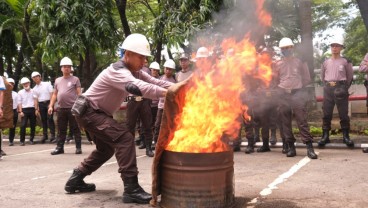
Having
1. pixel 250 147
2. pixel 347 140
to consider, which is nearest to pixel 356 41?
pixel 347 140

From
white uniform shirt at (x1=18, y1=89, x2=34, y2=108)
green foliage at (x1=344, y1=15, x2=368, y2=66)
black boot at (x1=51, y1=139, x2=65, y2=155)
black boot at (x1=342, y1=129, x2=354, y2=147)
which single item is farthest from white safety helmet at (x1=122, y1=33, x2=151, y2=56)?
green foliage at (x1=344, y1=15, x2=368, y2=66)

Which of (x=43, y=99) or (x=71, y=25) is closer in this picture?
(x=43, y=99)

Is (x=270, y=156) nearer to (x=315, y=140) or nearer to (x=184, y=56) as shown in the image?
(x=315, y=140)

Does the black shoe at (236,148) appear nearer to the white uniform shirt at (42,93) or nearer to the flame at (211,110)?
the flame at (211,110)

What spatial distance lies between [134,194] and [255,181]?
6.03 feet

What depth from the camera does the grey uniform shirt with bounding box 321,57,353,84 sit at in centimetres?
824

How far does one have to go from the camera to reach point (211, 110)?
4.59m

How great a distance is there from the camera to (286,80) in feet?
25.7

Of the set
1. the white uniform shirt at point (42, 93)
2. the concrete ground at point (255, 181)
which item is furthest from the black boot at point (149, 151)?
the white uniform shirt at point (42, 93)

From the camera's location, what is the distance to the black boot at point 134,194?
185 inches

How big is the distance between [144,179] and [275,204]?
2215mm

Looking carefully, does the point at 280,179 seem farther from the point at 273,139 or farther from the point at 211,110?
the point at 273,139

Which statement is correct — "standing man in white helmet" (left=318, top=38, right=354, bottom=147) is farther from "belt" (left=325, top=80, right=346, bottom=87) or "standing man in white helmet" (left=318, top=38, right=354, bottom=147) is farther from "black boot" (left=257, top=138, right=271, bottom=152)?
"black boot" (left=257, top=138, right=271, bottom=152)

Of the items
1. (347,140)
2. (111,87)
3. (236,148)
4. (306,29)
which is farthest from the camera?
(306,29)
